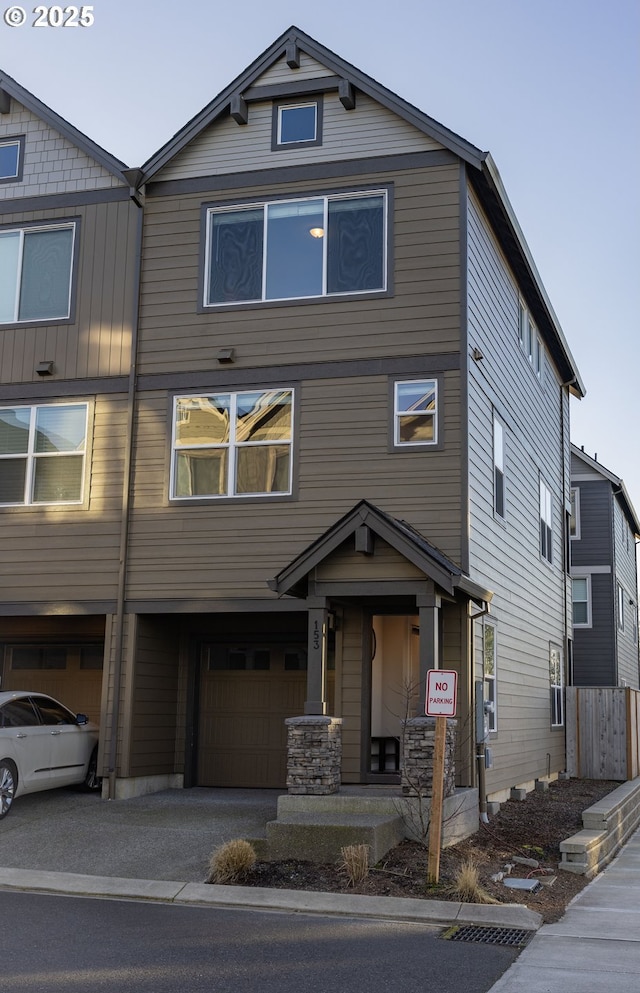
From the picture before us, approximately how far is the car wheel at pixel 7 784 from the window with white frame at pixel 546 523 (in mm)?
12100

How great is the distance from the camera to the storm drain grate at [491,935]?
27.7 feet

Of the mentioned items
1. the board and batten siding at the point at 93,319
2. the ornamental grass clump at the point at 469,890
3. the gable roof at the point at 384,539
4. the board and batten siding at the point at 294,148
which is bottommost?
the ornamental grass clump at the point at 469,890

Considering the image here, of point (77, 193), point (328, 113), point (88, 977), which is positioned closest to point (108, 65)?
point (77, 193)

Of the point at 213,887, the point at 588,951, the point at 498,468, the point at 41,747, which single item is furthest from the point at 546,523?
the point at 588,951

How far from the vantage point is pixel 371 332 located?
14906 mm

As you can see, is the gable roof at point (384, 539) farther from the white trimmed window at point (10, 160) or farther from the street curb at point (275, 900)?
the white trimmed window at point (10, 160)

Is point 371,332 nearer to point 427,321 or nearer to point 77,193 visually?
point 427,321

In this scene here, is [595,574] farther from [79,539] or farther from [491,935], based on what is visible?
[491,935]

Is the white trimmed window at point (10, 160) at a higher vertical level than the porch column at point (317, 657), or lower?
higher

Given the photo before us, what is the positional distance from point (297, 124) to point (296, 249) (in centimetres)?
193

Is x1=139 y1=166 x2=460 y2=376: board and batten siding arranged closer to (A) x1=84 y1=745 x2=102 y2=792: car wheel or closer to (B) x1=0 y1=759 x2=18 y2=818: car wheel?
(A) x1=84 y1=745 x2=102 y2=792: car wheel

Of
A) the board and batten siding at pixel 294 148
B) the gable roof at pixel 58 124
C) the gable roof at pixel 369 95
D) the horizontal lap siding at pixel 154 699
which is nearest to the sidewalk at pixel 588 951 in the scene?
the horizontal lap siding at pixel 154 699

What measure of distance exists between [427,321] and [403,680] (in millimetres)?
4971

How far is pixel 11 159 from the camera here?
1692 centimetres
